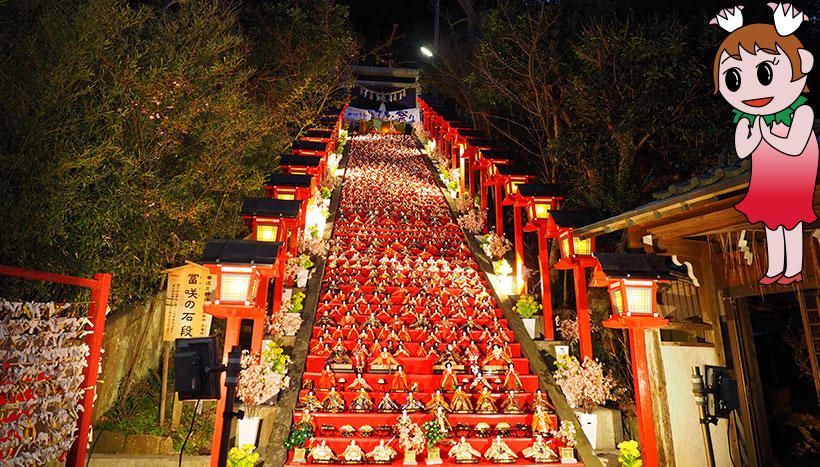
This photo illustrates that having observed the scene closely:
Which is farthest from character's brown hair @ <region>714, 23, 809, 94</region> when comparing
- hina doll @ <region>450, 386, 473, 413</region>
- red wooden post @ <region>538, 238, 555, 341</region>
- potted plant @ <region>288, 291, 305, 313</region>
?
potted plant @ <region>288, 291, 305, 313</region>

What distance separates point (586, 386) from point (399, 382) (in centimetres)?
283

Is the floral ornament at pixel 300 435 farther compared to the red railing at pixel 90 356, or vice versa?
the floral ornament at pixel 300 435

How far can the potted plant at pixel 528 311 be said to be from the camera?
9.00 metres

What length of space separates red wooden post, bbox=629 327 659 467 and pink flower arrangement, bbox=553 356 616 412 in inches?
30.5

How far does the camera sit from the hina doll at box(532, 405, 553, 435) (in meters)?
6.34

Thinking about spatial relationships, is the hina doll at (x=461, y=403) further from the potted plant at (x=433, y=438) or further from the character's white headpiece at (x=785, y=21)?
the character's white headpiece at (x=785, y=21)

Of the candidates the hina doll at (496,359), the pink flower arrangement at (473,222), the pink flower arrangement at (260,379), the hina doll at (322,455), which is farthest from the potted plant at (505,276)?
the hina doll at (322,455)

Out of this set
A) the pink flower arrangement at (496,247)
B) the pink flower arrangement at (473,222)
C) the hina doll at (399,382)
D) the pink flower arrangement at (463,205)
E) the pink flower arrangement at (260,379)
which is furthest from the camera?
the pink flower arrangement at (463,205)

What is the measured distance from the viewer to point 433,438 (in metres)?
5.87

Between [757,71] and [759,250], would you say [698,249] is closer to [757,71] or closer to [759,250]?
[759,250]

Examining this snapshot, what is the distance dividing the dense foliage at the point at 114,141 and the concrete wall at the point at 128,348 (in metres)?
0.35

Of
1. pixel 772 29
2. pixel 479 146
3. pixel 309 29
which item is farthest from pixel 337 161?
pixel 772 29

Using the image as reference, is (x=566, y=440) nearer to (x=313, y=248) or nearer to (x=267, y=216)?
(x=267, y=216)

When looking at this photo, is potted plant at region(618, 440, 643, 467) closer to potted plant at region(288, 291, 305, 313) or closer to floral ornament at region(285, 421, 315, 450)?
floral ornament at region(285, 421, 315, 450)
